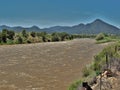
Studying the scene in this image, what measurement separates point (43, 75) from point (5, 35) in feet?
246

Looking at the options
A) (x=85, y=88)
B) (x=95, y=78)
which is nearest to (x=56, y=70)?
(x=95, y=78)

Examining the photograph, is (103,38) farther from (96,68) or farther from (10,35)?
(96,68)

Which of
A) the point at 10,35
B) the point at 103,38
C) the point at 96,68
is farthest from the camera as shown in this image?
the point at 103,38

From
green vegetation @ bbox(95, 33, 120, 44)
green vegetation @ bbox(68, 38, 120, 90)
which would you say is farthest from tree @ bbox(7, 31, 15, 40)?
green vegetation @ bbox(68, 38, 120, 90)

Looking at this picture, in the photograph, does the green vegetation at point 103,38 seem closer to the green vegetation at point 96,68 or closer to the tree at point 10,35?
the tree at point 10,35

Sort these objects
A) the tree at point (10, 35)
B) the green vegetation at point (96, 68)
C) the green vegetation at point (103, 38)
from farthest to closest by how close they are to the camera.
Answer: the tree at point (10, 35)
the green vegetation at point (103, 38)
the green vegetation at point (96, 68)

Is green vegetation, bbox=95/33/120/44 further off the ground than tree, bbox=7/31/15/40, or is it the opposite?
tree, bbox=7/31/15/40

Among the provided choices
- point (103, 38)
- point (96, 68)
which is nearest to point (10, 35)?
point (103, 38)

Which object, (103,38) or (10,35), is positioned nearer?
(10,35)

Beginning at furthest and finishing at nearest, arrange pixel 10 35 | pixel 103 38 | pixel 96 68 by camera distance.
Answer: pixel 103 38
pixel 10 35
pixel 96 68

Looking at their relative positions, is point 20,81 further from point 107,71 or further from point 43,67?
point 107,71

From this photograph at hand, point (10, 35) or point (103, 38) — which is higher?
point (10, 35)

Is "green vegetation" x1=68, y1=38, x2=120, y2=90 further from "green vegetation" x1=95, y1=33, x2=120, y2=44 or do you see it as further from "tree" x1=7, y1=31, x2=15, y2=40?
"tree" x1=7, y1=31, x2=15, y2=40

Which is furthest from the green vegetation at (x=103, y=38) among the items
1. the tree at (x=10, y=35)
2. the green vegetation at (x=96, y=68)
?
the green vegetation at (x=96, y=68)
